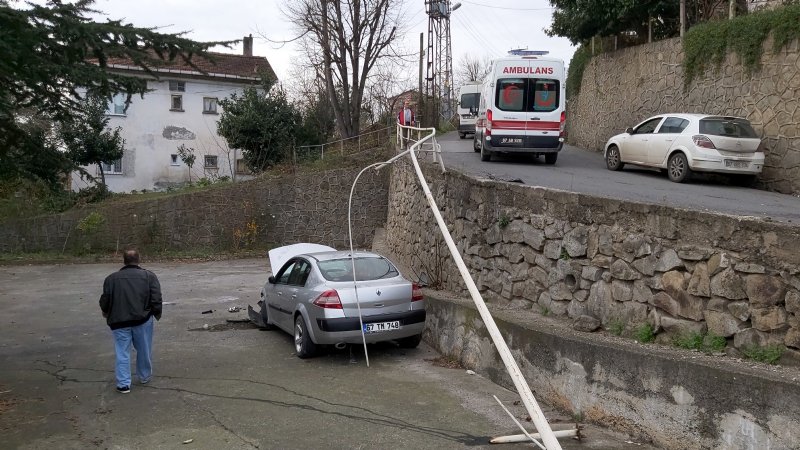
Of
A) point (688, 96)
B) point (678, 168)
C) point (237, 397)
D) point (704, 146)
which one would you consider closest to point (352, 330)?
point (237, 397)

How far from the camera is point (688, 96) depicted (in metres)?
17.1

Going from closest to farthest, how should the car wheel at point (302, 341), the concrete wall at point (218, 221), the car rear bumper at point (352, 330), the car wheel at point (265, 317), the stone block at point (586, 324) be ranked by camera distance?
the stone block at point (586, 324)
the car rear bumper at point (352, 330)
the car wheel at point (302, 341)
the car wheel at point (265, 317)
the concrete wall at point (218, 221)

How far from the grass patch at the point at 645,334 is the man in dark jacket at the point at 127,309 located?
541cm

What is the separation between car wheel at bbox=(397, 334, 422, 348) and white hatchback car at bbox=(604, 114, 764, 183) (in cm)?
750

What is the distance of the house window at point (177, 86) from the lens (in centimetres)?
3694

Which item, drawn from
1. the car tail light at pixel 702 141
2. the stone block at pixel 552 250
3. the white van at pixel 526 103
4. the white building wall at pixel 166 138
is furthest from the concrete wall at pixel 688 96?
the white building wall at pixel 166 138

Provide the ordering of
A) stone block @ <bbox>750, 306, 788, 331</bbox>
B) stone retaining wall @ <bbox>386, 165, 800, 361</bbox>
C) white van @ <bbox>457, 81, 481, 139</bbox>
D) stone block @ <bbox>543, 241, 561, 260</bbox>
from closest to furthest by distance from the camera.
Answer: stone block @ <bbox>750, 306, 788, 331</bbox> → stone retaining wall @ <bbox>386, 165, 800, 361</bbox> → stone block @ <bbox>543, 241, 561, 260</bbox> → white van @ <bbox>457, 81, 481, 139</bbox>

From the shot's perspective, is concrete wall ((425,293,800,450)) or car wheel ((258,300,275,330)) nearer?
concrete wall ((425,293,800,450))

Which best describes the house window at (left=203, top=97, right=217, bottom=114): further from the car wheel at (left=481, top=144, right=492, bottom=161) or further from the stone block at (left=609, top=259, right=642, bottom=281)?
the stone block at (left=609, top=259, right=642, bottom=281)

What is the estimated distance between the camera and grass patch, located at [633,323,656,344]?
6.34 meters

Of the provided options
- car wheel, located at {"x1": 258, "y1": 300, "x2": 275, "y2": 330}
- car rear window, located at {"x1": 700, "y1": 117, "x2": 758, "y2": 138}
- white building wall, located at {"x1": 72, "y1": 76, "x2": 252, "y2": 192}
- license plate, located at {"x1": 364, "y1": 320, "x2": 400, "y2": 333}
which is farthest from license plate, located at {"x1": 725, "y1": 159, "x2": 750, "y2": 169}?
white building wall, located at {"x1": 72, "y1": 76, "x2": 252, "y2": 192}

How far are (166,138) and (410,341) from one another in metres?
31.2

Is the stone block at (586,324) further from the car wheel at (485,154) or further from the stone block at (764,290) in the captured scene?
the car wheel at (485,154)

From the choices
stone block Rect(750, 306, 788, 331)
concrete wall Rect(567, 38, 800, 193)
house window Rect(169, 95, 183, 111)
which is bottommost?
stone block Rect(750, 306, 788, 331)
